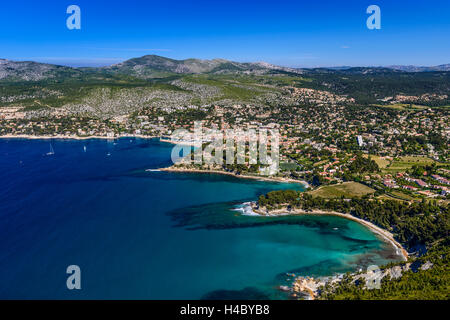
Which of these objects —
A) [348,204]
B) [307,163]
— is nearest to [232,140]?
[307,163]

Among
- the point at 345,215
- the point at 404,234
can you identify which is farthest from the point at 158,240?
the point at 404,234

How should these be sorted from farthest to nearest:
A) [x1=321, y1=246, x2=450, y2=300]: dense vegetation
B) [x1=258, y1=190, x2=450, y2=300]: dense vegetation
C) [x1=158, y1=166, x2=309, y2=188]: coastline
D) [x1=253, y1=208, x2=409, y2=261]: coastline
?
1. [x1=158, y1=166, x2=309, y2=188]: coastline
2. [x1=253, y1=208, x2=409, y2=261]: coastline
3. [x1=258, y1=190, x2=450, y2=300]: dense vegetation
4. [x1=321, y1=246, x2=450, y2=300]: dense vegetation

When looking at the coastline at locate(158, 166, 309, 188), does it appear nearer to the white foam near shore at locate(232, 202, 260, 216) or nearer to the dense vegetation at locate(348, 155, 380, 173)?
the dense vegetation at locate(348, 155, 380, 173)

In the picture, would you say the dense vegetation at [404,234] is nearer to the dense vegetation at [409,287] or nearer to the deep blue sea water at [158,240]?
the dense vegetation at [409,287]

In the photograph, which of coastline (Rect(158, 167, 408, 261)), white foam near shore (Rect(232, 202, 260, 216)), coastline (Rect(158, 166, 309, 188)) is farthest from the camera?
coastline (Rect(158, 166, 309, 188))

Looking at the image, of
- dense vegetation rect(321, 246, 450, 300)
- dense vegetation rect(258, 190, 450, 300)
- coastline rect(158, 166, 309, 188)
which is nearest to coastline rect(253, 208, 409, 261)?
dense vegetation rect(258, 190, 450, 300)

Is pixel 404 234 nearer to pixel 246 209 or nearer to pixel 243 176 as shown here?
pixel 246 209

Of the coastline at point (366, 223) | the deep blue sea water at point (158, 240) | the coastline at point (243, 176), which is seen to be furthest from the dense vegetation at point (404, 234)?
the coastline at point (243, 176)

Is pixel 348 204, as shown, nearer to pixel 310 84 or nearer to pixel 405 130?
pixel 405 130
